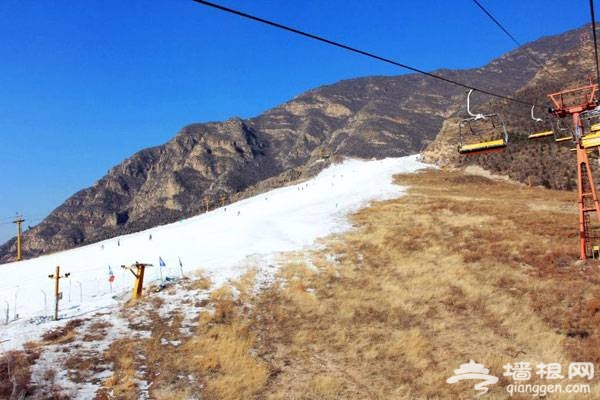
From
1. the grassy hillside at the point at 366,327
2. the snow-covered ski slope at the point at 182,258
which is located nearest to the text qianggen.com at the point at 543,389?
the grassy hillside at the point at 366,327

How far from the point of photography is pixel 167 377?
1307 cm

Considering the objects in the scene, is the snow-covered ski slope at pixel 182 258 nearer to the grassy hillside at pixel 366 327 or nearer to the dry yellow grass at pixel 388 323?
the grassy hillside at pixel 366 327

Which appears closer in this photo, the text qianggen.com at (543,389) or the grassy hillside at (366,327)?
the text qianggen.com at (543,389)

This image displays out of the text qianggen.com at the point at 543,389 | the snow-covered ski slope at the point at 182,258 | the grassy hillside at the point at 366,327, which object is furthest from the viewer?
the snow-covered ski slope at the point at 182,258

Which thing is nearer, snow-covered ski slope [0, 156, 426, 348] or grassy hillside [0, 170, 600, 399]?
grassy hillside [0, 170, 600, 399]

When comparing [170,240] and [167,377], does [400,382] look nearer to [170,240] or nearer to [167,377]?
[167,377]

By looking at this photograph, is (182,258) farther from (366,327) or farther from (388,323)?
(388,323)

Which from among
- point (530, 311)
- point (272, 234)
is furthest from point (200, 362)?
point (272, 234)

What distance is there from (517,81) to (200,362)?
718ft

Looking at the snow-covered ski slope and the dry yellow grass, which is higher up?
the snow-covered ski slope

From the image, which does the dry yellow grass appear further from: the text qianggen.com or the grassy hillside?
the text qianggen.com

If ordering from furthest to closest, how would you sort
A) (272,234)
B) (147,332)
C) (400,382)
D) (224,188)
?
1. (224,188)
2. (272,234)
3. (147,332)
4. (400,382)

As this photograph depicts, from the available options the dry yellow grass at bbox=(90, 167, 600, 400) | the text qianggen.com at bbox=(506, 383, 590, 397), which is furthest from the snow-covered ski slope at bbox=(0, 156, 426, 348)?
the text qianggen.com at bbox=(506, 383, 590, 397)

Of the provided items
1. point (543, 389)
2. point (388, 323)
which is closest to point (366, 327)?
point (388, 323)
